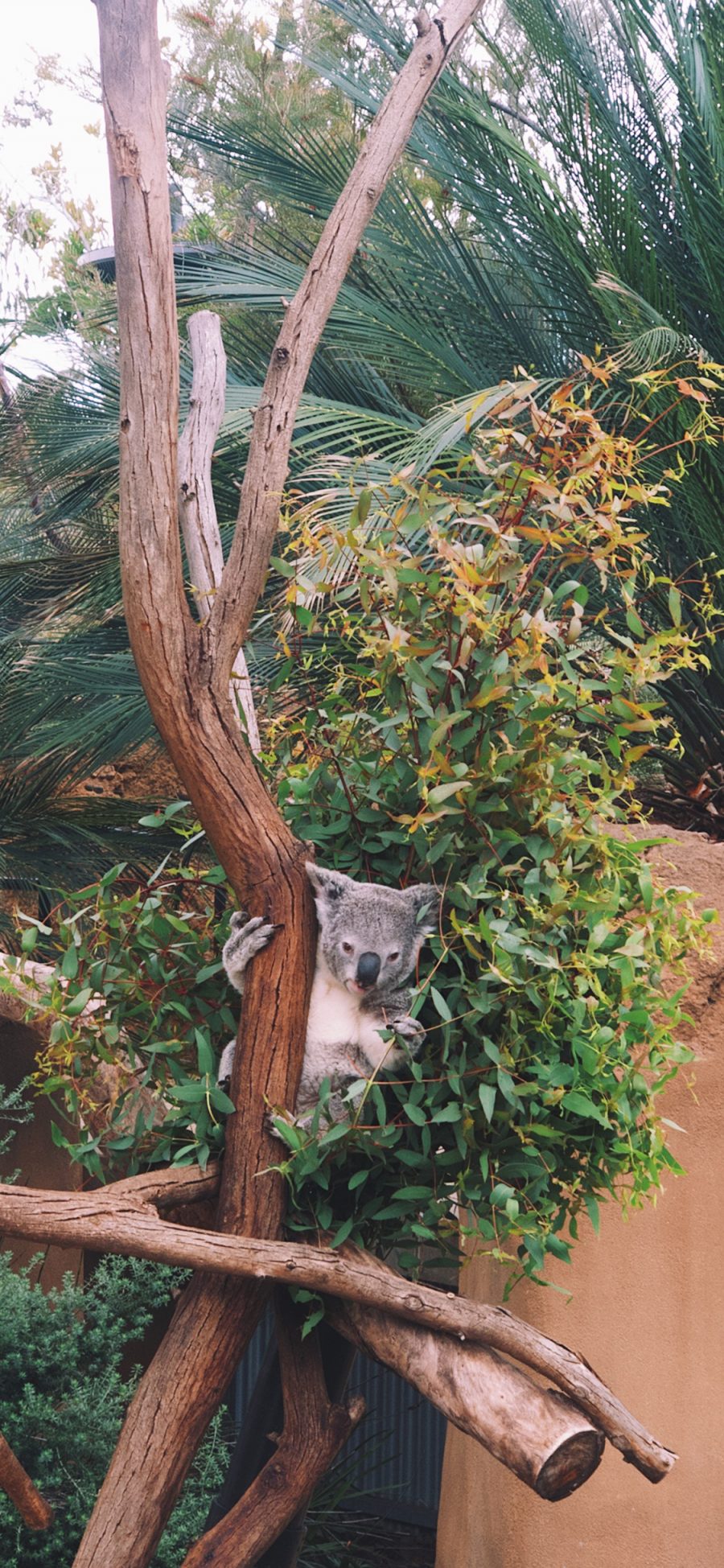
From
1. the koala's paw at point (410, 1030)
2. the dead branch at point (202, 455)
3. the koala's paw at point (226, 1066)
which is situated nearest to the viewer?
the koala's paw at point (410, 1030)

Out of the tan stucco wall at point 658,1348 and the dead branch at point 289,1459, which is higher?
the dead branch at point 289,1459

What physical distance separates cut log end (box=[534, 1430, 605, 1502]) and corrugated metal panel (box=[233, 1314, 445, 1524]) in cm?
421

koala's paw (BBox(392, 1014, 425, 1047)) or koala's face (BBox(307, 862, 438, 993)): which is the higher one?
koala's face (BBox(307, 862, 438, 993))

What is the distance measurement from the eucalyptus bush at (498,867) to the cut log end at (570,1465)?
0.91 ft

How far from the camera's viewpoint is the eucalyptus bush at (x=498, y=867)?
202 centimetres

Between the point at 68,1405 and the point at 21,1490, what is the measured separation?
114cm

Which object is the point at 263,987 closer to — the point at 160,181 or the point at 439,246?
the point at 160,181

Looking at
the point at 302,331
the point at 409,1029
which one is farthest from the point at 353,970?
the point at 302,331

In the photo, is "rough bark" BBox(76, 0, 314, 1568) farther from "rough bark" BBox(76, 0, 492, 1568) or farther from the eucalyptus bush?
the eucalyptus bush

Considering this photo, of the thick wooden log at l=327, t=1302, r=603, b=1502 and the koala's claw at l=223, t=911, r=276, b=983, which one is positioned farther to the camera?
the koala's claw at l=223, t=911, r=276, b=983

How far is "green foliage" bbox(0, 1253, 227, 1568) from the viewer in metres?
3.51

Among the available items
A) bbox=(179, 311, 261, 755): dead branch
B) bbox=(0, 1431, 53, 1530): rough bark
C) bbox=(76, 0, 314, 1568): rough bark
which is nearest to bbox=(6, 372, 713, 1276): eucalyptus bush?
bbox=(76, 0, 314, 1568): rough bark

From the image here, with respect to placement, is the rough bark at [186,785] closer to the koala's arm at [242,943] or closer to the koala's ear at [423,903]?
the koala's arm at [242,943]

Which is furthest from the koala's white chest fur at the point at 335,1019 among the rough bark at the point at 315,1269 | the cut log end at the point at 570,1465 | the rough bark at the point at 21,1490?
the rough bark at the point at 21,1490
